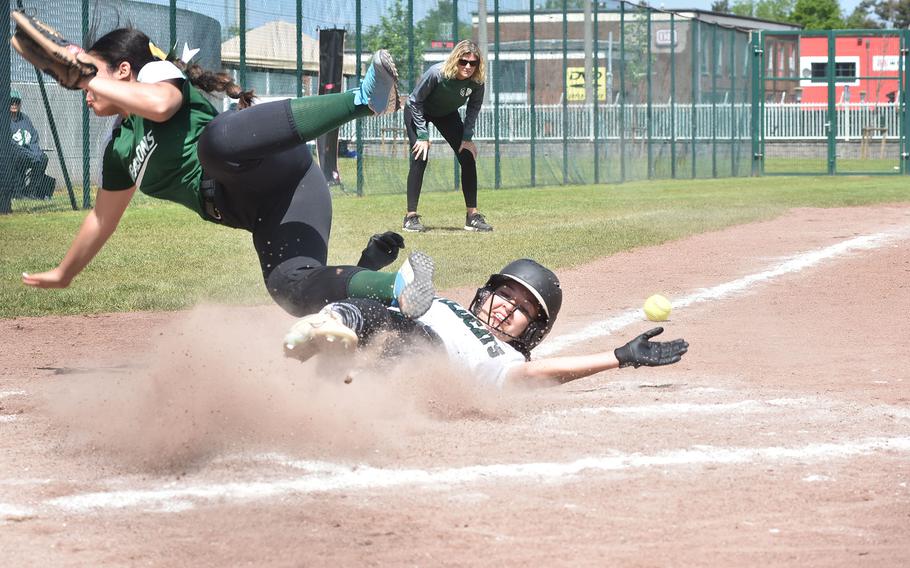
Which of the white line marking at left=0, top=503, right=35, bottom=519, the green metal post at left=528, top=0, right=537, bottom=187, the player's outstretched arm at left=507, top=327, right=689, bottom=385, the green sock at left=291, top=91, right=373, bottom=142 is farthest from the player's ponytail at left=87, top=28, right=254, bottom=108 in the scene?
the green metal post at left=528, top=0, right=537, bottom=187

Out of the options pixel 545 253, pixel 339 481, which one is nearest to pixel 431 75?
pixel 545 253

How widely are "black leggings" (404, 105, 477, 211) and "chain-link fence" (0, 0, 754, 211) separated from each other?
433 cm

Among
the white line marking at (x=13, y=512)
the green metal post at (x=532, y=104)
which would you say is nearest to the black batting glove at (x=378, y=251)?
the white line marking at (x=13, y=512)

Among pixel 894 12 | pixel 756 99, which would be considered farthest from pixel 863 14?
pixel 756 99

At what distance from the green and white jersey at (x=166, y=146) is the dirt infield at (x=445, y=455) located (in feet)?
2.68

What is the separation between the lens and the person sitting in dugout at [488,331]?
13.8 ft

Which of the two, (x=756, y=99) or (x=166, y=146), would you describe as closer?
(x=166, y=146)

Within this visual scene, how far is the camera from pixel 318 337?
4117 millimetres

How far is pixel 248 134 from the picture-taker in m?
4.38

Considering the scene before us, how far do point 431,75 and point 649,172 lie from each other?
1593cm

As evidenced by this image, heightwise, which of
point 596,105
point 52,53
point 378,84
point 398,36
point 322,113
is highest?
point 398,36

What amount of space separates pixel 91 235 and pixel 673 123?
24.8m

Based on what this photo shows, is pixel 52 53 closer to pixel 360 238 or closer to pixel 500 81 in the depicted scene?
pixel 360 238

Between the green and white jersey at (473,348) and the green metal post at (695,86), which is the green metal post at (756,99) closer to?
the green metal post at (695,86)
